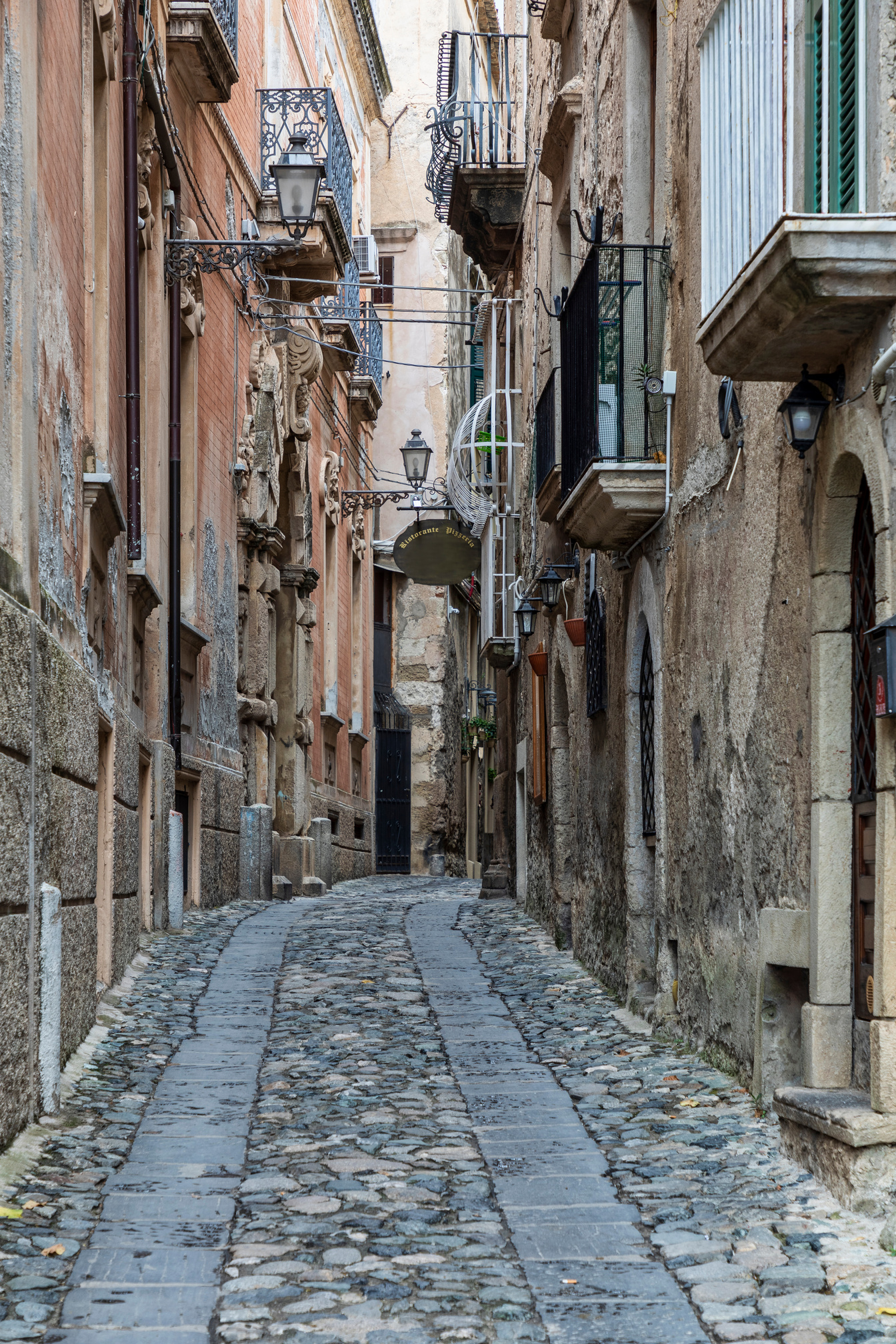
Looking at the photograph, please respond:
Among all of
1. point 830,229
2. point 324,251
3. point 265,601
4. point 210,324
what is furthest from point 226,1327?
point 324,251

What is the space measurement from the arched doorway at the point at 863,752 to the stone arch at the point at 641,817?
3.09m

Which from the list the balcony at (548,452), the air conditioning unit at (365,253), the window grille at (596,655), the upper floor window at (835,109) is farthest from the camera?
the air conditioning unit at (365,253)

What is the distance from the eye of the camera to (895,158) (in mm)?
5105

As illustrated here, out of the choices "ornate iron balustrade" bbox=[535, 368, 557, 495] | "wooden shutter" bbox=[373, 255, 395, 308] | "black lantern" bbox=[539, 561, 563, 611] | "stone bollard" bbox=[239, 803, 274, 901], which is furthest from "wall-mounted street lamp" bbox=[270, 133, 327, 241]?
"wooden shutter" bbox=[373, 255, 395, 308]

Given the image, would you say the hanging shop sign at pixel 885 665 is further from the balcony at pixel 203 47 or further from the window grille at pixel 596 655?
→ the balcony at pixel 203 47

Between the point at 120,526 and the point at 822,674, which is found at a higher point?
the point at 120,526

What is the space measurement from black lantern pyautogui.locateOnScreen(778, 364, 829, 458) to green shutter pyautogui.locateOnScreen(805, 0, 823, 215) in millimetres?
567

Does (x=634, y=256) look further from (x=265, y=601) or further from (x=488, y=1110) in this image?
(x=265, y=601)

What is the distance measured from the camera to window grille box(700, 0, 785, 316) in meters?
5.66

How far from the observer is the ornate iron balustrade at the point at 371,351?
85.6 feet

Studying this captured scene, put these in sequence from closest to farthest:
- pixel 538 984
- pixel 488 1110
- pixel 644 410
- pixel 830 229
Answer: pixel 830 229, pixel 488 1110, pixel 644 410, pixel 538 984

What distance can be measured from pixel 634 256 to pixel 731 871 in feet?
11.9

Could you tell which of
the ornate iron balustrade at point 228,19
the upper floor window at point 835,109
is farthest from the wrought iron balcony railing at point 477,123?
the upper floor window at point 835,109

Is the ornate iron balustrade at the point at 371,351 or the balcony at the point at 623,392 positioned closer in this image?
the balcony at the point at 623,392
